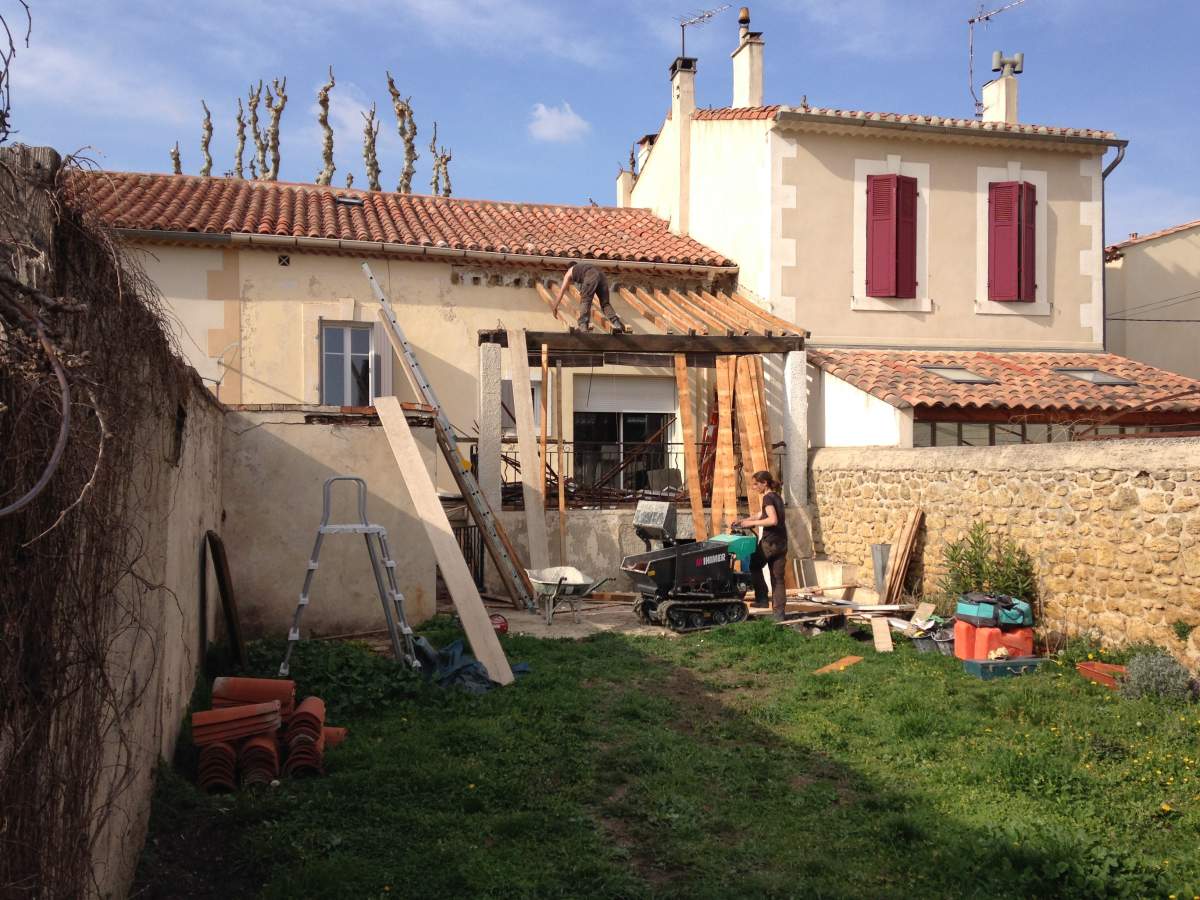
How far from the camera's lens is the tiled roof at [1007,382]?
1325 cm

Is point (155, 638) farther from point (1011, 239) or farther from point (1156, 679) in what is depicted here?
point (1011, 239)

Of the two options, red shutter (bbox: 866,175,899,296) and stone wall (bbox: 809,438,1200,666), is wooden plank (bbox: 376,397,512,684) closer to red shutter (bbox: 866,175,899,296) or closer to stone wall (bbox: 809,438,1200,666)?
stone wall (bbox: 809,438,1200,666)

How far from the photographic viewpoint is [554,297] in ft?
49.5

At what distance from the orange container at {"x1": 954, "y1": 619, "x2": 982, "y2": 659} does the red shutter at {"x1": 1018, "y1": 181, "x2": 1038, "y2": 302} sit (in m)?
9.52

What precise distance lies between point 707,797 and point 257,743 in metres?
2.64

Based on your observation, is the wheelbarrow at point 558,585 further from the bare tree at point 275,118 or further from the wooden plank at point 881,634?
the bare tree at point 275,118

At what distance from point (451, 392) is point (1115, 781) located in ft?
36.3

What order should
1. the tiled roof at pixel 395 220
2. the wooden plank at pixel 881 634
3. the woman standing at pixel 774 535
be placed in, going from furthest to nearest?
1. the tiled roof at pixel 395 220
2. the woman standing at pixel 774 535
3. the wooden plank at pixel 881 634

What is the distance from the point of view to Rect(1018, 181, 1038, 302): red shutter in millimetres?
16234

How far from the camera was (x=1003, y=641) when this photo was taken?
8.59 meters

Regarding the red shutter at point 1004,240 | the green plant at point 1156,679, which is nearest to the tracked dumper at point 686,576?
the green plant at point 1156,679

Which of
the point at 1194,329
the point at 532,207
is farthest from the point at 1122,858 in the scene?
the point at 1194,329

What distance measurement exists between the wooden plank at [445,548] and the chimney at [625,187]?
14586 millimetres

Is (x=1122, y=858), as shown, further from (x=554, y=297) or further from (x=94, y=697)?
(x=554, y=297)
